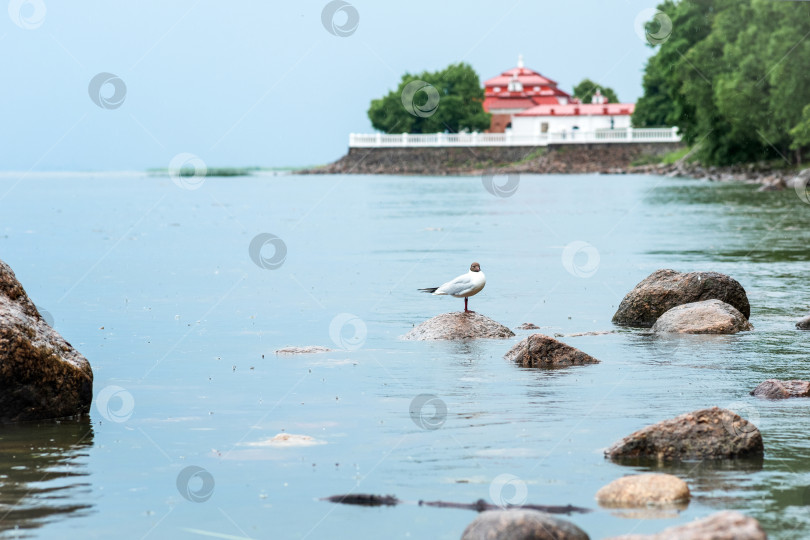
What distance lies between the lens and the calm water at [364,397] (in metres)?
9.48

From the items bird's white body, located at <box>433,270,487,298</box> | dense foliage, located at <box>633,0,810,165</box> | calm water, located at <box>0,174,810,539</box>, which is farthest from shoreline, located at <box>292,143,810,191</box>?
bird's white body, located at <box>433,270,487,298</box>

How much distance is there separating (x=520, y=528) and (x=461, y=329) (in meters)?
10.3

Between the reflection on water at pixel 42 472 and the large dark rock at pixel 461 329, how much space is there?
6.54m

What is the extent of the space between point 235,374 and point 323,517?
6702 millimetres

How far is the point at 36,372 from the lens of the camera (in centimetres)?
1277

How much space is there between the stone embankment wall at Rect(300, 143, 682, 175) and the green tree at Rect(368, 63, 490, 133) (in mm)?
7522

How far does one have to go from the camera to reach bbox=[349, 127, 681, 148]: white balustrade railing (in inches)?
6048

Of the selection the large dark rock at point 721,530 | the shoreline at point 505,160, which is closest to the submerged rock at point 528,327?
the large dark rock at point 721,530

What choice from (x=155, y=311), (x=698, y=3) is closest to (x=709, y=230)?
(x=155, y=311)

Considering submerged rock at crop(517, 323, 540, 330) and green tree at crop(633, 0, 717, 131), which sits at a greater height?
green tree at crop(633, 0, 717, 131)

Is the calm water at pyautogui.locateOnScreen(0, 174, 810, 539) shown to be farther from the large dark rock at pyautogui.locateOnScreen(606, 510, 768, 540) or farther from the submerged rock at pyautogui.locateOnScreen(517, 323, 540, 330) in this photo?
the large dark rock at pyautogui.locateOnScreen(606, 510, 768, 540)

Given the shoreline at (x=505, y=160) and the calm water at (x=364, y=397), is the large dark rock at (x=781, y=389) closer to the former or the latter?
the calm water at (x=364, y=397)

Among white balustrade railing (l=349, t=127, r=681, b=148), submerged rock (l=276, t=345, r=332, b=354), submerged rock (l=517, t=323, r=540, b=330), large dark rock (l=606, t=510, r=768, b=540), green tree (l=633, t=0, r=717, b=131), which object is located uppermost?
green tree (l=633, t=0, r=717, b=131)

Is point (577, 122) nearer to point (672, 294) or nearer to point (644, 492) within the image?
point (672, 294)
